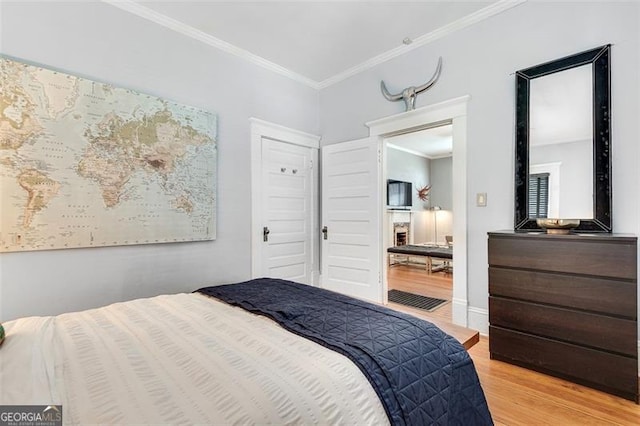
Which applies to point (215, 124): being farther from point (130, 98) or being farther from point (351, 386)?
point (351, 386)

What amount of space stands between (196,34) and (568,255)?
3547 millimetres

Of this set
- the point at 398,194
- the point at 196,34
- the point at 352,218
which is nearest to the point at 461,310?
the point at 352,218

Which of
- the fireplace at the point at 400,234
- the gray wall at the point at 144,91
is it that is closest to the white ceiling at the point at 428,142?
the fireplace at the point at 400,234

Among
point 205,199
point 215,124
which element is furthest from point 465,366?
point 215,124

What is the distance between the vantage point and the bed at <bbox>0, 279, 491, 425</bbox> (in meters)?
0.78

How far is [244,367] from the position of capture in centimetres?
93

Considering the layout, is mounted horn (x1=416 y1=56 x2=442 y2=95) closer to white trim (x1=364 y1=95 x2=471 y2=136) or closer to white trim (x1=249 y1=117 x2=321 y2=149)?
white trim (x1=364 y1=95 x2=471 y2=136)

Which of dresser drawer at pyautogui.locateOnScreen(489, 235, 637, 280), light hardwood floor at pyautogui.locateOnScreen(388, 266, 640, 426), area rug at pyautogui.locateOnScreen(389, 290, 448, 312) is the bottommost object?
area rug at pyautogui.locateOnScreen(389, 290, 448, 312)

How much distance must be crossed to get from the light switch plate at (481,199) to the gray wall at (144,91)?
2.27 meters

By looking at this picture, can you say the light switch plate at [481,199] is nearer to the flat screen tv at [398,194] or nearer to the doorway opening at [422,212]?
the doorway opening at [422,212]

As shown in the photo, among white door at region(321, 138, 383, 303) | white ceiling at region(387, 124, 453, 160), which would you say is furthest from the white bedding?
white ceiling at region(387, 124, 453, 160)

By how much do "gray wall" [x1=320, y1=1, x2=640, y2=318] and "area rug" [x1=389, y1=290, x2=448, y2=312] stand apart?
3.30 feet

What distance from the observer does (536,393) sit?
1.88 m

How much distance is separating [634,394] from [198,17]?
13.6 feet
